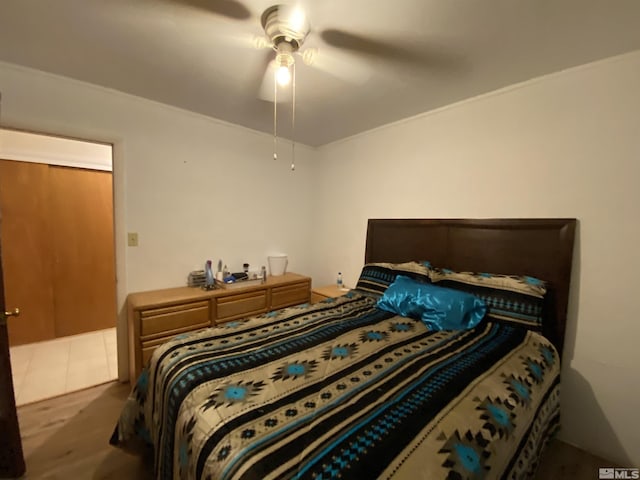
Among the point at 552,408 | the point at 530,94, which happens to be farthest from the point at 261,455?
the point at 530,94

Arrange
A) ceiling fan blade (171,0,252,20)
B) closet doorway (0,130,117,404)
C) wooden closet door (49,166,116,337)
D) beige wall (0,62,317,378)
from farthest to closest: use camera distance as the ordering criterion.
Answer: wooden closet door (49,166,116,337)
closet doorway (0,130,117,404)
beige wall (0,62,317,378)
ceiling fan blade (171,0,252,20)

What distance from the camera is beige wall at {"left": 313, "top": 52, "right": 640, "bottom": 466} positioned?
5.01 ft

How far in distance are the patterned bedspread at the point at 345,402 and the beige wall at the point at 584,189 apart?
0.35 meters

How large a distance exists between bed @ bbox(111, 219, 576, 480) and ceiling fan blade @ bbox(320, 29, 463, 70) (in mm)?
1138

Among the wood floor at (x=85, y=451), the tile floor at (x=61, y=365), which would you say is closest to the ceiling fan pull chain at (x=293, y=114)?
the wood floor at (x=85, y=451)

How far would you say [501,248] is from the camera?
6.37ft

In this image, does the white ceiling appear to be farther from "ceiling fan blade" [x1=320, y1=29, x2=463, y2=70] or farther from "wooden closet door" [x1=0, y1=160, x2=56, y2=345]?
"wooden closet door" [x1=0, y1=160, x2=56, y2=345]

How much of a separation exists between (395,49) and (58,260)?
3.86 metres

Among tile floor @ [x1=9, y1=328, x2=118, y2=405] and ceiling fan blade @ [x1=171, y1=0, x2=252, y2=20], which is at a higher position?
ceiling fan blade @ [x1=171, y1=0, x2=252, y2=20]

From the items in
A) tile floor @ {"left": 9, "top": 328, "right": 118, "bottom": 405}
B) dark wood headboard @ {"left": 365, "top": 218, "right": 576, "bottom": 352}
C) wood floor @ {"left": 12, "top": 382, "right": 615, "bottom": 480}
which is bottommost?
wood floor @ {"left": 12, "top": 382, "right": 615, "bottom": 480}

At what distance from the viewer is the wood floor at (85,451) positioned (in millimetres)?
1473

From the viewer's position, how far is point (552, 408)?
4.70 feet

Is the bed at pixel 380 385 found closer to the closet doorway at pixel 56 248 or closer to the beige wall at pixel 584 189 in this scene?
the beige wall at pixel 584 189

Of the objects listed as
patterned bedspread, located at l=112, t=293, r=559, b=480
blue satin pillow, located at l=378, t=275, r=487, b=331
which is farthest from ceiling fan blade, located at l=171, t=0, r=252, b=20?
blue satin pillow, located at l=378, t=275, r=487, b=331
